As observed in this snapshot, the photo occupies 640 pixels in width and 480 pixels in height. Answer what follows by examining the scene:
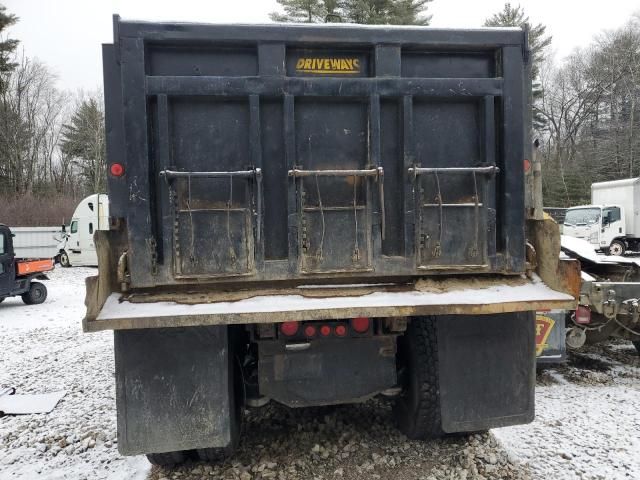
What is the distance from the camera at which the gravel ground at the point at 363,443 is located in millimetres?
3432

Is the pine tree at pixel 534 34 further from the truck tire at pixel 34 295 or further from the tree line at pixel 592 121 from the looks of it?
the truck tire at pixel 34 295

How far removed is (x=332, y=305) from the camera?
106 inches

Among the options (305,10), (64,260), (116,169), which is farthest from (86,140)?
(116,169)

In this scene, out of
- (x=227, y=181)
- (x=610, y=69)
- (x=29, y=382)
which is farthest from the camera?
(x=610, y=69)

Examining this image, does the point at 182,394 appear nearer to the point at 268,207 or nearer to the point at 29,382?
the point at 268,207

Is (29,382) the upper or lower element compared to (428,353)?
lower

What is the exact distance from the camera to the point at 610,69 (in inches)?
1375

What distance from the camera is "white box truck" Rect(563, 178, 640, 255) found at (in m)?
21.6

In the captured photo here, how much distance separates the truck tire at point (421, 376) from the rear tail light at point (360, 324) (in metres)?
0.46

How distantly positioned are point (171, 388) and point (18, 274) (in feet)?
36.7

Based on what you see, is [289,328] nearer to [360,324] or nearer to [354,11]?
[360,324]

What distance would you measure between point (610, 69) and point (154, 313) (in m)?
40.7

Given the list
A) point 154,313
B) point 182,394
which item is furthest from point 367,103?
point 182,394

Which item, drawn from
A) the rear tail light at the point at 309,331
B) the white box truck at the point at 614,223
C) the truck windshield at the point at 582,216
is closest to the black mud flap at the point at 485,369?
the rear tail light at the point at 309,331
